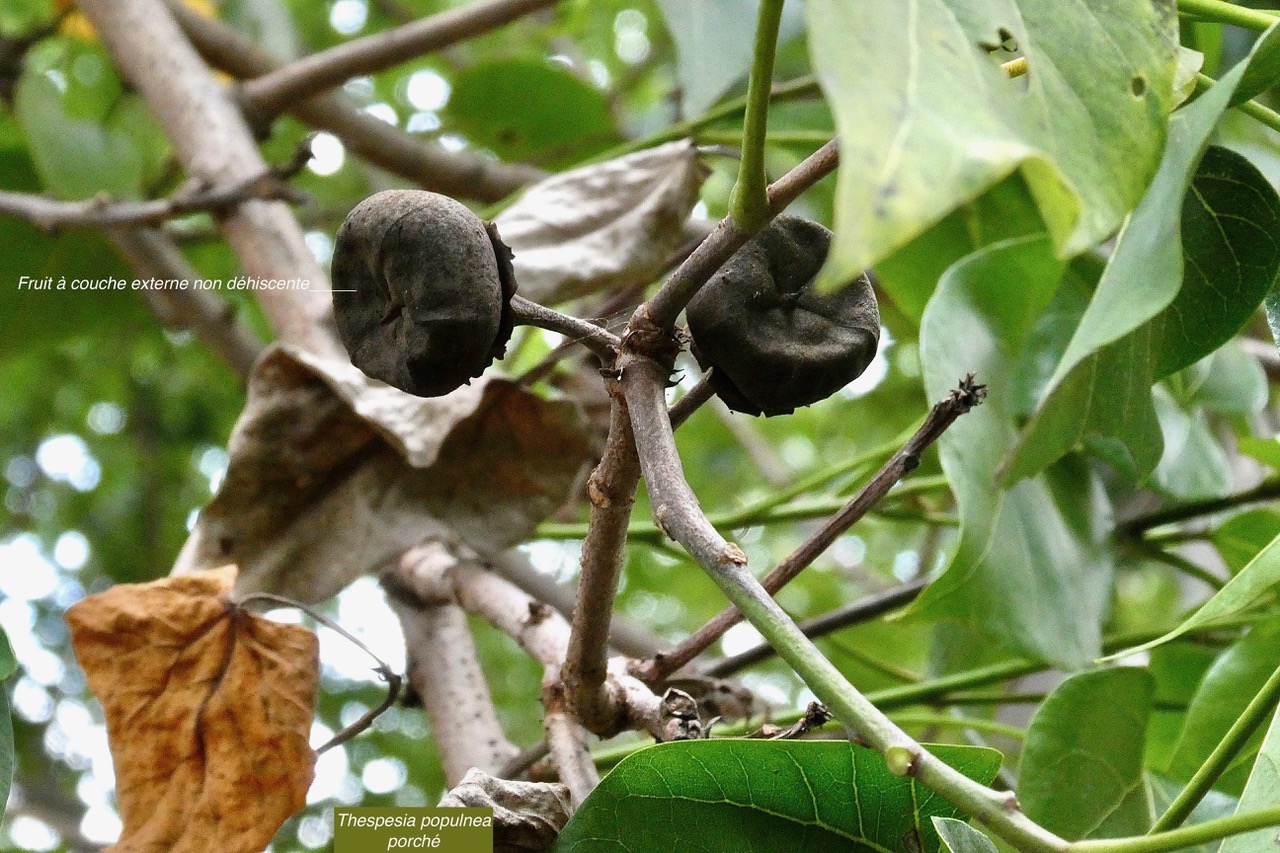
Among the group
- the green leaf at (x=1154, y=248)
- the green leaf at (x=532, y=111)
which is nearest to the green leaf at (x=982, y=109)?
the green leaf at (x=1154, y=248)

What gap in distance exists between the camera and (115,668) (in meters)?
0.74

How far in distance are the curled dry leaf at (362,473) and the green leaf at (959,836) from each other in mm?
471

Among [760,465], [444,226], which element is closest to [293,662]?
[444,226]

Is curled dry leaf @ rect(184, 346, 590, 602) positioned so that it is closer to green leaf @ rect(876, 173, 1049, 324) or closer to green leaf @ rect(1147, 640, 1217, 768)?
green leaf @ rect(876, 173, 1049, 324)

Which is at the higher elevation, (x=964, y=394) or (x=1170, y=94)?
(x=1170, y=94)

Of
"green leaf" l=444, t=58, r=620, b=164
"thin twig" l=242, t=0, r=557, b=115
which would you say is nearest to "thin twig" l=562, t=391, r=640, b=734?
"thin twig" l=242, t=0, r=557, b=115

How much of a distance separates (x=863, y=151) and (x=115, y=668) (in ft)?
1.97

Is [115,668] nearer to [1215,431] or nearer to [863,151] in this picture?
[863,151]

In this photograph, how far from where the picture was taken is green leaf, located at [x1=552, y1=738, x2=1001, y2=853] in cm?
55

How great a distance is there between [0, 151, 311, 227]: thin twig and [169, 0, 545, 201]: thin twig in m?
0.34

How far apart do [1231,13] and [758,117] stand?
0.97 ft

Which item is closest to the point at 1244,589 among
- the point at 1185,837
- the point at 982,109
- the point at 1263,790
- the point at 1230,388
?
the point at 1263,790

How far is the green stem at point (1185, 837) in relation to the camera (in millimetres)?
388

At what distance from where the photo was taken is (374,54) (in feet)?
4.45
